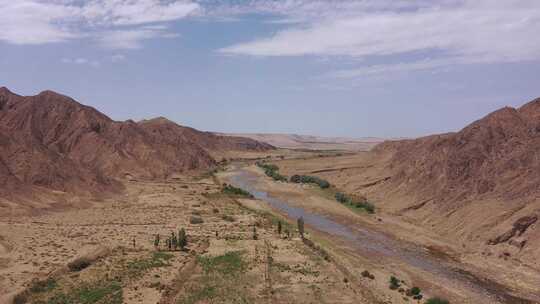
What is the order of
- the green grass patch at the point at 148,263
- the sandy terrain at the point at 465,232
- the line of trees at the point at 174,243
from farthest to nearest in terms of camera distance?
the line of trees at the point at 174,243, the sandy terrain at the point at 465,232, the green grass patch at the point at 148,263

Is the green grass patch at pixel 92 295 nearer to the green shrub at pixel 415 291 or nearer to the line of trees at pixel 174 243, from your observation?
the line of trees at pixel 174 243

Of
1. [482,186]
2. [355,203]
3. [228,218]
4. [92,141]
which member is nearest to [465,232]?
[482,186]

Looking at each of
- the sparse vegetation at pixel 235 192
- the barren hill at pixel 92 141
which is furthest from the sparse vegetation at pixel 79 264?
the sparse vegetation at pixel 235 192

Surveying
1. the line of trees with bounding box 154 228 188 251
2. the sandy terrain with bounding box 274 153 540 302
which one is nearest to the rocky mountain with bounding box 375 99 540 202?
the sandy terrain with bounding box 274 153 540 302

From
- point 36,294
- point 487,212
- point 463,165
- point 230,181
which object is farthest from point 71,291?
point 230,181

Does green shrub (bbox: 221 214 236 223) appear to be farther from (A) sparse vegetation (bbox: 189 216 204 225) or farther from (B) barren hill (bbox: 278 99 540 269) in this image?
(B) barren hill (bbox: 278 99 540 269)

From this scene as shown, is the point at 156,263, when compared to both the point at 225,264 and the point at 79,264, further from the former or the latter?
the point at 79,264
